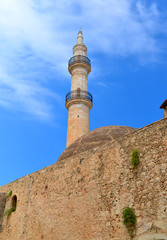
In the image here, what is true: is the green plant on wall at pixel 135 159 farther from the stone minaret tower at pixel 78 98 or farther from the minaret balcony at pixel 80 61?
the minaret balcony at pixel 80 61

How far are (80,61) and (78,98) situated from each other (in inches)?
127

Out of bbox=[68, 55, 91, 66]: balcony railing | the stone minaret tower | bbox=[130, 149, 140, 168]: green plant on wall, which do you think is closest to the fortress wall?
bbox=[130, 149, 140, 168]: green plant on wall

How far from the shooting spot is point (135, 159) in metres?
5.88

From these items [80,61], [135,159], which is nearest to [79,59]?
[80,61]

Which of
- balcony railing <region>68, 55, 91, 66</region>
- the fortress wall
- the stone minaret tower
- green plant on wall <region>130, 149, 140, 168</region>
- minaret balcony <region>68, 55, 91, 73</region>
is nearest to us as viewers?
the fortress wall

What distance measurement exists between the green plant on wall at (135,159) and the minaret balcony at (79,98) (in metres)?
11.9

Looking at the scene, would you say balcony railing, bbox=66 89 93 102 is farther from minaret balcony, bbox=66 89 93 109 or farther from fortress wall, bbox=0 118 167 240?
fortress wall, bbox=0 118 167 240

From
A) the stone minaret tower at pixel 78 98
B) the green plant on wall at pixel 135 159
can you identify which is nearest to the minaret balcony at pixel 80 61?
the stone minaret tower at pixel 78 98

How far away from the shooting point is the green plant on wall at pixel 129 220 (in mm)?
5355

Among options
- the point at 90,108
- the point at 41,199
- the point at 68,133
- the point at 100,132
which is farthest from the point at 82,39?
the point at 41,199

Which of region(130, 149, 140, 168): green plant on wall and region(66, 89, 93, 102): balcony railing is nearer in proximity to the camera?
region(130, 149, 140, 168): green plant on wall

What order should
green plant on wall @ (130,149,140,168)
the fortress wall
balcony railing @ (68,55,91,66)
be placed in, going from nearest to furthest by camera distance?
the fortress wall
green plant on wall @ (130,149,140,168)
balcony railing @ (68,55,91,66)

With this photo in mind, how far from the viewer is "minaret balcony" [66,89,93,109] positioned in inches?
695

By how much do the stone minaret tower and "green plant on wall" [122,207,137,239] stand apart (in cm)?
1114
